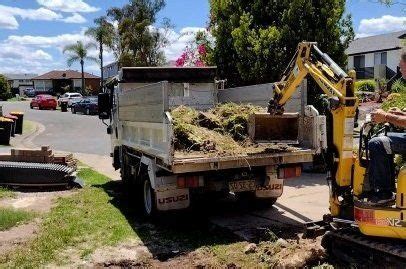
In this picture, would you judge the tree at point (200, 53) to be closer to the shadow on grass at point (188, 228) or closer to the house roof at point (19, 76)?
the shadow on grass at point (188, 228)

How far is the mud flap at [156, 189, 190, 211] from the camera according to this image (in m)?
7.45

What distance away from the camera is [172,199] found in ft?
24.6

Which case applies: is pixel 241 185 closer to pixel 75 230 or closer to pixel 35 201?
pixel 75 230

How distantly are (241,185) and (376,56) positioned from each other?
4502cm

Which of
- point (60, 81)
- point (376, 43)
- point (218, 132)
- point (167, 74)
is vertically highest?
point (376, 43)

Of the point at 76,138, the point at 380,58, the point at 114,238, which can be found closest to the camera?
the point at 114,238

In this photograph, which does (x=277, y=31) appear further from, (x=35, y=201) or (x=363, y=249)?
(x=363, y=249)

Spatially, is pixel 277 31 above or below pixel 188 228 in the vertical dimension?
above

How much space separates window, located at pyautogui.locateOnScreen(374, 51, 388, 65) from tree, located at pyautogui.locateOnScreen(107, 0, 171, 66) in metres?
20.8

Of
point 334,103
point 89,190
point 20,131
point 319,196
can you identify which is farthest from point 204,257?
point 20,131

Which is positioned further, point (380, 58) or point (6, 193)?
point (380, 58)

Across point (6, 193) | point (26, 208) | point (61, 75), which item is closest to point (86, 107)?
point (6, 193)

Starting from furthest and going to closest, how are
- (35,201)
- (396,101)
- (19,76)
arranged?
(19,76) → (35,201) → (396,101)

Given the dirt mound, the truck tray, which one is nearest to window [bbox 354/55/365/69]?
the dirt mound
